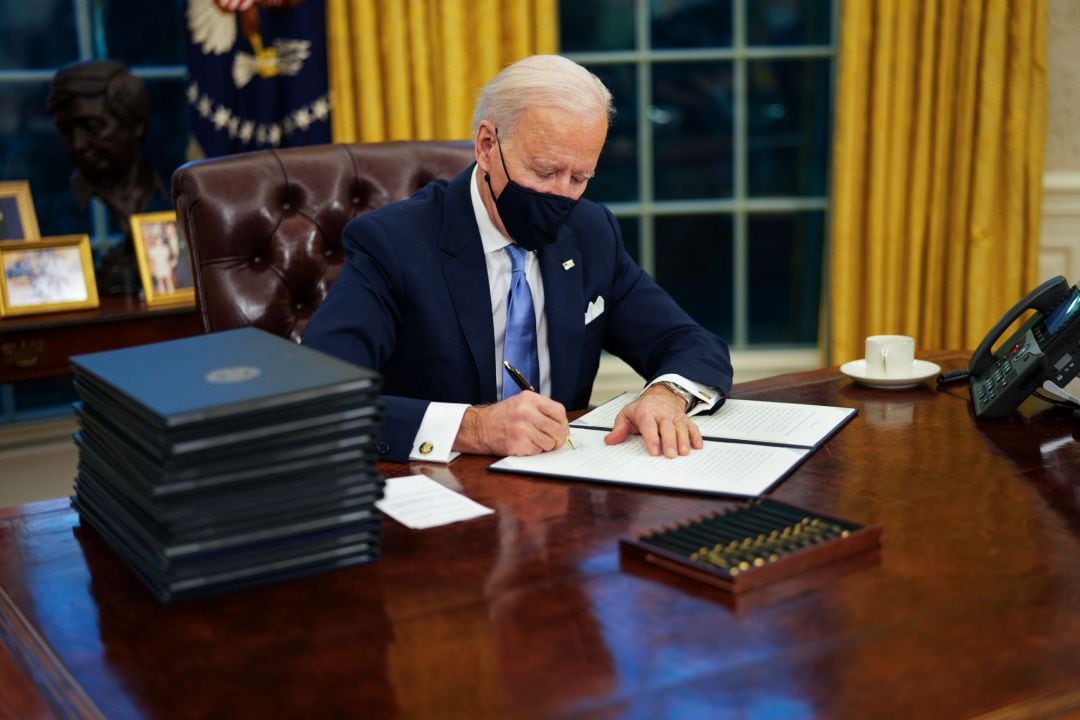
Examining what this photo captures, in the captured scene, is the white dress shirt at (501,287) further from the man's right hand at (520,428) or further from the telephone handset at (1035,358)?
the telephone handset at (1035,358)

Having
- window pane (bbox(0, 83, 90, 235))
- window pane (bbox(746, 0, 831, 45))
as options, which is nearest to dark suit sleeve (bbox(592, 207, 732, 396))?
window pane (bbox(746, 0, 831, 45))

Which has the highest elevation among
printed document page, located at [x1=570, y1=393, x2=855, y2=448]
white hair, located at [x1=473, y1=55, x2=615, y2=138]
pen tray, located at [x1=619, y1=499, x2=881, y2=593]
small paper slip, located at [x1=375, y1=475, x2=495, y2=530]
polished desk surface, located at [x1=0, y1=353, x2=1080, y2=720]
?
white hair, located at [x1=473, y1=55, x2=615, y2=138]

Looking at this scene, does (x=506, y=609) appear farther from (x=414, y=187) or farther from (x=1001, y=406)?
(x=414, y=187)

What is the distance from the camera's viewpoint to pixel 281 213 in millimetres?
2445

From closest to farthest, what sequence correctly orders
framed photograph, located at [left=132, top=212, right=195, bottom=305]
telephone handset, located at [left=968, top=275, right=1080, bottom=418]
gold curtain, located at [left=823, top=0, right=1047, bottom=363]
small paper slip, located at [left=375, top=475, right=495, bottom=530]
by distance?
small paper slip, located at [left=375, top=475, right=495, bottom=530]
telephone handset, located at [left=968, top=275, right=1080, bottom=418]
framed photograph, located at [left=132, top=212, right=195, bottom=305]
gold curtain, located at [left=823, top=0, right=1047, bottom=363]

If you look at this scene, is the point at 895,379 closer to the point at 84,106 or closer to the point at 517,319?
the point at 517,319

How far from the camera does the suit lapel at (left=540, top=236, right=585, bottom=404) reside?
89.6 inches

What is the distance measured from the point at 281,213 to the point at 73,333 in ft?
2.71

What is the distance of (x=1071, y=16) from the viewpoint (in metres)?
3.74

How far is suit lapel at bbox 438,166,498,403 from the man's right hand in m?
0.45

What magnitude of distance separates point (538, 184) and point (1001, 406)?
85 centimetres

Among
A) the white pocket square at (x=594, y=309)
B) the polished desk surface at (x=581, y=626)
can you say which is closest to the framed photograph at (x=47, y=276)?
the white pocket square at (x=594, y=309)

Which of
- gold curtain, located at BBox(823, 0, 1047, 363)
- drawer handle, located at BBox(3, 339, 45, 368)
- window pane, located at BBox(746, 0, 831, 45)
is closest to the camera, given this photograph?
drawer handle, located at BBox(3, 339, 45, 368)

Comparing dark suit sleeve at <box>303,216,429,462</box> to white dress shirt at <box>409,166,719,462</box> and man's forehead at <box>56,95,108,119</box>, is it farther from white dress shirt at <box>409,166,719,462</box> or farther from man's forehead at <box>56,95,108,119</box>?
man's forehead at <box>56,95,108,119</box>
